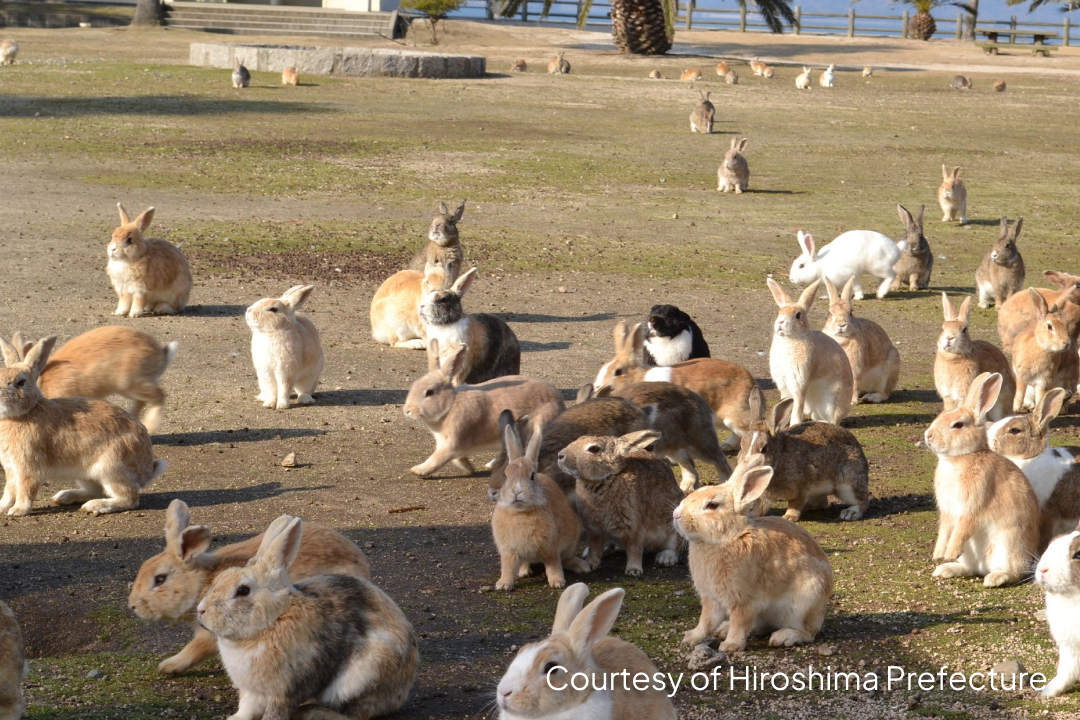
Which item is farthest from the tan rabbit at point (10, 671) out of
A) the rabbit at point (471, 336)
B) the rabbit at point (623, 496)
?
the rabbit at point (471, 336)

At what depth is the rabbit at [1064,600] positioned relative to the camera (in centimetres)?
474

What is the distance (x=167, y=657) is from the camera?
5355 mm

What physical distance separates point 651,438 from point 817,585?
1.45m

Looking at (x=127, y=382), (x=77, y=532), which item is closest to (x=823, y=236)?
(x=127, y=382)

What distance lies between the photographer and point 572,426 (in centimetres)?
715

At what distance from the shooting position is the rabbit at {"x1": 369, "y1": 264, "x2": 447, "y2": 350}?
11.2 m

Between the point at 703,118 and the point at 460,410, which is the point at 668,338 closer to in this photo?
the point at 460,410

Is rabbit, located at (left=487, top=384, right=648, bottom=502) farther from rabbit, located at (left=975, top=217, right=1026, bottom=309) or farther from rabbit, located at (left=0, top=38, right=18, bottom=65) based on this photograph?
rabbit, located at (left=0, top=38, right=18, bottom=65)

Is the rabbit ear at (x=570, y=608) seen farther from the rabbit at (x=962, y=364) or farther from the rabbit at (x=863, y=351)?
the rabbit at (x=863, y=351)

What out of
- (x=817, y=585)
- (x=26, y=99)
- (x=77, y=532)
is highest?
(x=26, y=99)

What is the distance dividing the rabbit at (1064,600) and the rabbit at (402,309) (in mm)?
6960

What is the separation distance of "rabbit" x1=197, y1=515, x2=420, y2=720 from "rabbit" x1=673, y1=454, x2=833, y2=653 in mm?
1400

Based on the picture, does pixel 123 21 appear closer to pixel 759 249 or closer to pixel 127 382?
pixel 759 249

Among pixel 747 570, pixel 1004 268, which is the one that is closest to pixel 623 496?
pixel 747 570
